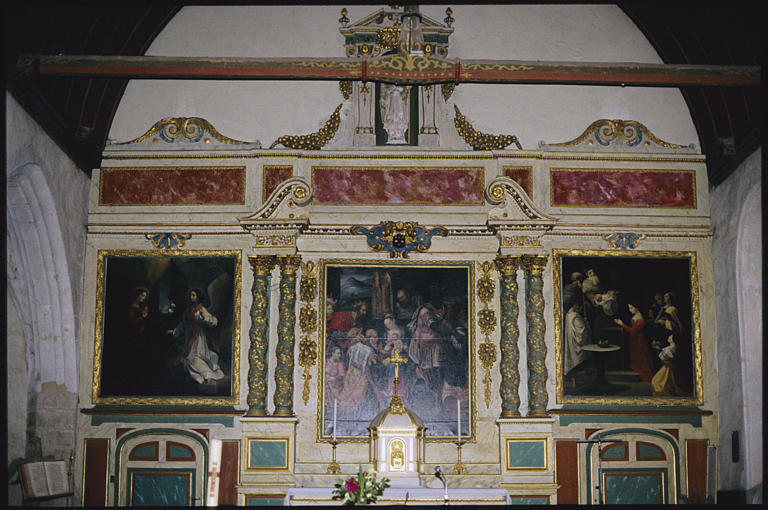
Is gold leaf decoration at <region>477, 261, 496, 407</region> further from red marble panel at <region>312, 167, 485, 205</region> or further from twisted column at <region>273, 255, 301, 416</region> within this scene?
twisted column at <region>273, 255, 301, 416</region>

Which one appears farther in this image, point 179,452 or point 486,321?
point 486,321

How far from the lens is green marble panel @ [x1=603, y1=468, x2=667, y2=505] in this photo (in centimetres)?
1270

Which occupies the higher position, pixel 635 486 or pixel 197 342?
pixel 197 342

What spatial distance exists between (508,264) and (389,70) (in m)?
4.00

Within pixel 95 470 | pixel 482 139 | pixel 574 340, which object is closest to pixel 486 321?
pixel 574 340

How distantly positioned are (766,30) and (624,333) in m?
7.63

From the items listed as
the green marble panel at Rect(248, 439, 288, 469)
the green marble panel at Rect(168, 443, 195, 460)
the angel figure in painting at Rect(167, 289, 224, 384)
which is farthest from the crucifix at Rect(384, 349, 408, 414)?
the green marble panel at Rect(168, 443, 195, 460)

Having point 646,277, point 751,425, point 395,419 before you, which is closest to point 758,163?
point 646,277

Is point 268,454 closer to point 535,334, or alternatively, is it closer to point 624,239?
point 535,334

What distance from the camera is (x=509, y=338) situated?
12883 mm

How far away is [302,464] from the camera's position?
499 inches

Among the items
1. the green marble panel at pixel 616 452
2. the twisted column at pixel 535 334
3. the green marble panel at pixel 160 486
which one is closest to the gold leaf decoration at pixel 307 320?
the green marble panel at pixel 160 486

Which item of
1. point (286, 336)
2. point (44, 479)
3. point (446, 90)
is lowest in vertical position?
point (44, 479)

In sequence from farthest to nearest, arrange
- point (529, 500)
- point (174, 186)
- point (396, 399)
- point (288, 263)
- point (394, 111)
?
point (394, 111)
point (174, 186)
point (288, 263)
point (529, 500)
point (396, 399)
